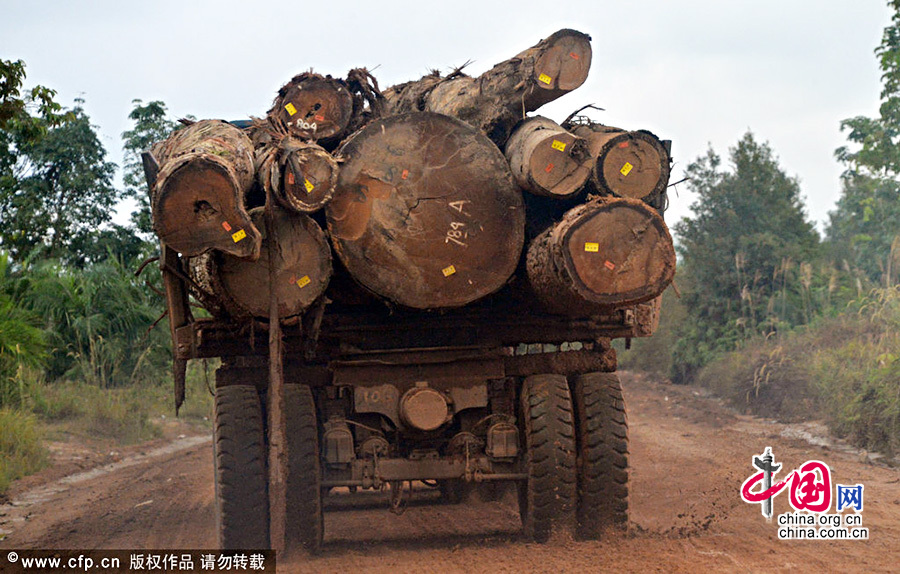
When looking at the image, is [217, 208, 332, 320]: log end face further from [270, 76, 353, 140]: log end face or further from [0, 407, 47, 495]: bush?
[0, 407, 47, 495]: bush

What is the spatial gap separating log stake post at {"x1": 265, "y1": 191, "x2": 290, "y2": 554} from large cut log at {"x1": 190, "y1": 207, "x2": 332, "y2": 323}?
0.05 meters

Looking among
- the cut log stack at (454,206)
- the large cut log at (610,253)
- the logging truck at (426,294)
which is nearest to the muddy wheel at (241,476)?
the logging truck at (426,294)

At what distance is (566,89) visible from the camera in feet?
20.3

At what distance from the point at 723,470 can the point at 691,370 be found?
1100cm

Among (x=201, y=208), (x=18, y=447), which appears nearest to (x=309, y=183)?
(x=201, y=208)

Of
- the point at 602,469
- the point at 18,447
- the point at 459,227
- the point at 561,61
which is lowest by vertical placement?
the point at 18,447

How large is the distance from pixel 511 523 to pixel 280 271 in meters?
2.81

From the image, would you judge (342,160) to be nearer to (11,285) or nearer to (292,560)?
(292,560)

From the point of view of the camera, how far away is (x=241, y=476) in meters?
6.09

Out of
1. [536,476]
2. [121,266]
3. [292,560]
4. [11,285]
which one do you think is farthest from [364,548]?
[121,266]

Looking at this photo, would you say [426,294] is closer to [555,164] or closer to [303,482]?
[555,164]

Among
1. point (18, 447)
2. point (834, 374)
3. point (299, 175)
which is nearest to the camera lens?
point (299, 175)

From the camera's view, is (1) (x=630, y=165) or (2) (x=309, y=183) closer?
(2) (x=309, y=183)

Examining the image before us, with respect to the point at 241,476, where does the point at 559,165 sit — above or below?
above
